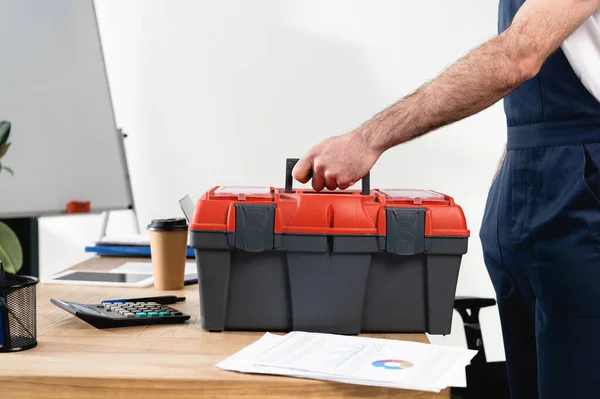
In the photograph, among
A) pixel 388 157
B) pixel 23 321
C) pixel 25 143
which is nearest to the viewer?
pixel 23 321

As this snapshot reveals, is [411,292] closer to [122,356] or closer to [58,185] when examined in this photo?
[122,356]

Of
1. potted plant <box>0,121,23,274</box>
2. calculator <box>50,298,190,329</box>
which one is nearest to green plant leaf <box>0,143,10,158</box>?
potted plant <box>0,121,23,274</box>

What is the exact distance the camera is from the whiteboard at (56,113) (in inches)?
96.4

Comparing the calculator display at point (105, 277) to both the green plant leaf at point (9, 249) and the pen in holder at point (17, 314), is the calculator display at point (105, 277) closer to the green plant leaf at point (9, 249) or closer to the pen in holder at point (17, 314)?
the pen in holder at point (17, 314)

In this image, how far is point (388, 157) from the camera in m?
2.78

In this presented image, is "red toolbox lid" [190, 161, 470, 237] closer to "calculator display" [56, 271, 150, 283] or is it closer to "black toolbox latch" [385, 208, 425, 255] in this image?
"black toolbox latch" [385, 208, 425, 255]

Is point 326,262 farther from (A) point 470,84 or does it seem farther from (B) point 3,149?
(B) point 3,149

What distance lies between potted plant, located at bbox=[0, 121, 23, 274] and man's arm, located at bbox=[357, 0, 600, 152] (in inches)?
69.9

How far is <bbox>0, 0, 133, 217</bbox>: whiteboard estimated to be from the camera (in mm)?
2449

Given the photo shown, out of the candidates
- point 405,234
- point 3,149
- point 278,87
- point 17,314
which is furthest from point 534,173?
point 3,149

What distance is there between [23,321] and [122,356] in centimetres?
15

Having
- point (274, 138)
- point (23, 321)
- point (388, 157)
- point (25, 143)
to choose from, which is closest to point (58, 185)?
point (25, 143)

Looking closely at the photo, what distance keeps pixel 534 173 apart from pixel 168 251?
72 cm

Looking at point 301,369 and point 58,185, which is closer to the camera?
point 301,369
